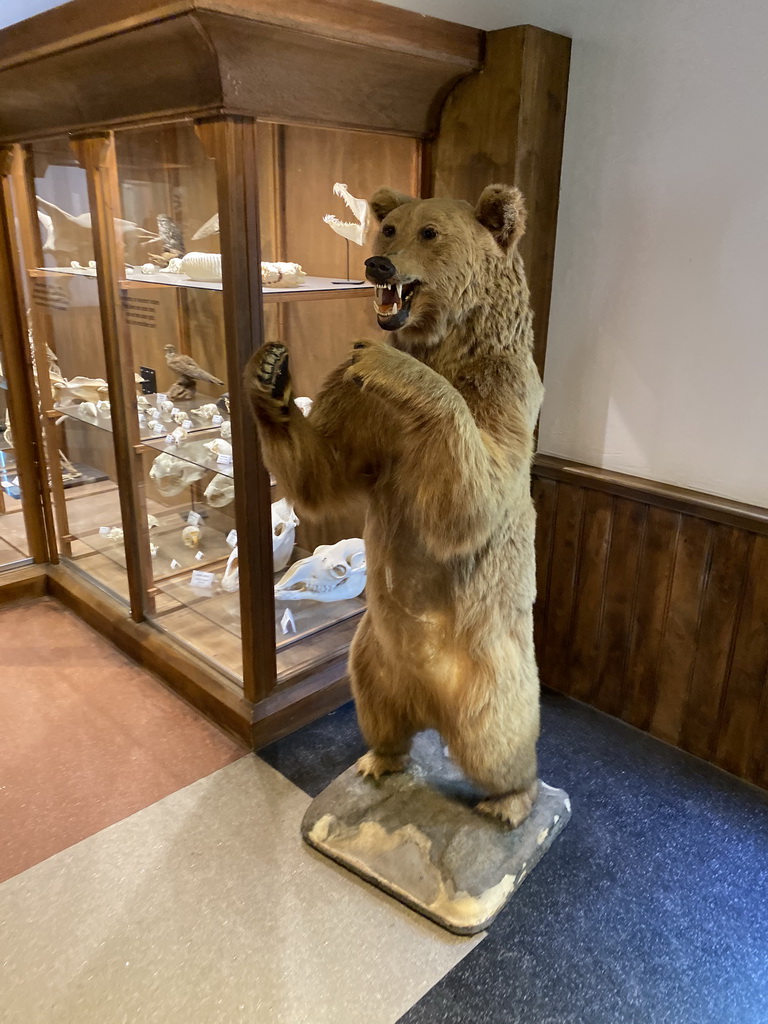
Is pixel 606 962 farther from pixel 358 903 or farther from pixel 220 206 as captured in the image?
pixel 220 206

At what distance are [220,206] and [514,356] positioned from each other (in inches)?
30.1

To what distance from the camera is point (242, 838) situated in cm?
181

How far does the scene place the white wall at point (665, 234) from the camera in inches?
67.2

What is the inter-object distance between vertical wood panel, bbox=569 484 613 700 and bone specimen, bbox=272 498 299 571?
85 centimetres

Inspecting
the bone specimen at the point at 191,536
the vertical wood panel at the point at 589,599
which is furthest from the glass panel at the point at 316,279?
the vertical wood panel at the point at 589,599

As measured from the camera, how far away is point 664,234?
6.11 feet

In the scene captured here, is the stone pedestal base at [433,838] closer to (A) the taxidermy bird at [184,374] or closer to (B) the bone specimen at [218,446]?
(B) the bone specimen at [218,446]

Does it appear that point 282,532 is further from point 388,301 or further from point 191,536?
point 388,301

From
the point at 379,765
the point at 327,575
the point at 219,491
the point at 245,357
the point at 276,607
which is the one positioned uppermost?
the point at 245,357

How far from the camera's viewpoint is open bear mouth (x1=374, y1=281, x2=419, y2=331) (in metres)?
1.38

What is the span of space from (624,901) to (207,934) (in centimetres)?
89

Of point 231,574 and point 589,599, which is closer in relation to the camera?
point 589,599

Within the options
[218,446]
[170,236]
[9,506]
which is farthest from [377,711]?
[9,506]

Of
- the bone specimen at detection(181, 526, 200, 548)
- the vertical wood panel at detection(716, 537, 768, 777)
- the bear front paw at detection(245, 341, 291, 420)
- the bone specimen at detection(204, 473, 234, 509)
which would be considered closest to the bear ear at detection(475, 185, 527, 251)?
the bear front paw at detection(245, 341, 291, 420)
